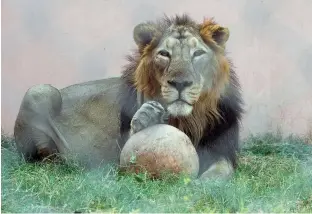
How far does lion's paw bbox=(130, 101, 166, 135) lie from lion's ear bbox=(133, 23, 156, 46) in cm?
47

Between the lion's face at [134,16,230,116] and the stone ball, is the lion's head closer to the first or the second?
the lion's face at [134,16,230,116]

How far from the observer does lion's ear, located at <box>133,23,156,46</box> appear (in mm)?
4961

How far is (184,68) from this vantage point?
15.5ft

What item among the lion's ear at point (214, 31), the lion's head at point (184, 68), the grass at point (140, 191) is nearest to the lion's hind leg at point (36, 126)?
the grass at point (140, 191)

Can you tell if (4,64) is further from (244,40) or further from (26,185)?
(244,40)

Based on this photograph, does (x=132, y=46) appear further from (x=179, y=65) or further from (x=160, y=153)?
(x=160, y=153)

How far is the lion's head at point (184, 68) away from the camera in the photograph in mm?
4727

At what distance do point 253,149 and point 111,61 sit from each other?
127 cm

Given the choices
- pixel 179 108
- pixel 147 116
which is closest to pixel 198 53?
pixel 179 108

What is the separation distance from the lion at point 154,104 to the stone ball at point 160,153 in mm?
132

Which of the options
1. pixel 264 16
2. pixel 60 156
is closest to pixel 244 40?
pixel 264 16

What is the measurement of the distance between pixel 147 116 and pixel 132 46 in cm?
67

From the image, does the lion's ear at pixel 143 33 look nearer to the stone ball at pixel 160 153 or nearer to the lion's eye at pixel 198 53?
the lion's eye at pixel 198 53

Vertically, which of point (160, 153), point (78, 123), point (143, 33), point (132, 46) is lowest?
point (78, 123)
